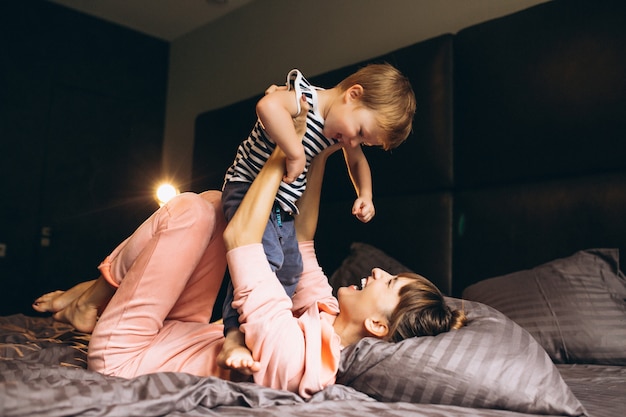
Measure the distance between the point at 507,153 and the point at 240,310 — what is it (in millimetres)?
1306

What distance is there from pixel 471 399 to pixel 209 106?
11.3 ft

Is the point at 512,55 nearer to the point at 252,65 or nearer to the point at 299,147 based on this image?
the point at 299,147

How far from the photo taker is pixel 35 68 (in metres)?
4.05

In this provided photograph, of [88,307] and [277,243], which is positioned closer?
[277,243]

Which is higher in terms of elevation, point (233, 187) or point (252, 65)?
point (252, 65)

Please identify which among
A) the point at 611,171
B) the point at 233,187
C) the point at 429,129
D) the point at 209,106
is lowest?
the point at 233,187

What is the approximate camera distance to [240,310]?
1132mm

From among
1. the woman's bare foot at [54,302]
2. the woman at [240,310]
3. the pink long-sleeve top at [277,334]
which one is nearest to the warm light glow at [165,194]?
the woman's bare foot at [54,302]

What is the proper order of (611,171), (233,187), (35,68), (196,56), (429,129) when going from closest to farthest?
(233,187), (611,171), (429,129), (35,68), (196,56)

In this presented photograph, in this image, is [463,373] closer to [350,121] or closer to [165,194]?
[350,121]

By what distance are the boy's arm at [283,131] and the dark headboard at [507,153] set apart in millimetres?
1064

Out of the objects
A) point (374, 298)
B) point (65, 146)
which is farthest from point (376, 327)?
point (65, 146)

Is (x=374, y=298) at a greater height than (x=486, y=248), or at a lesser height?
lesser

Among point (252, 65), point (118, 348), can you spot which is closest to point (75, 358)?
point (118, 348)
